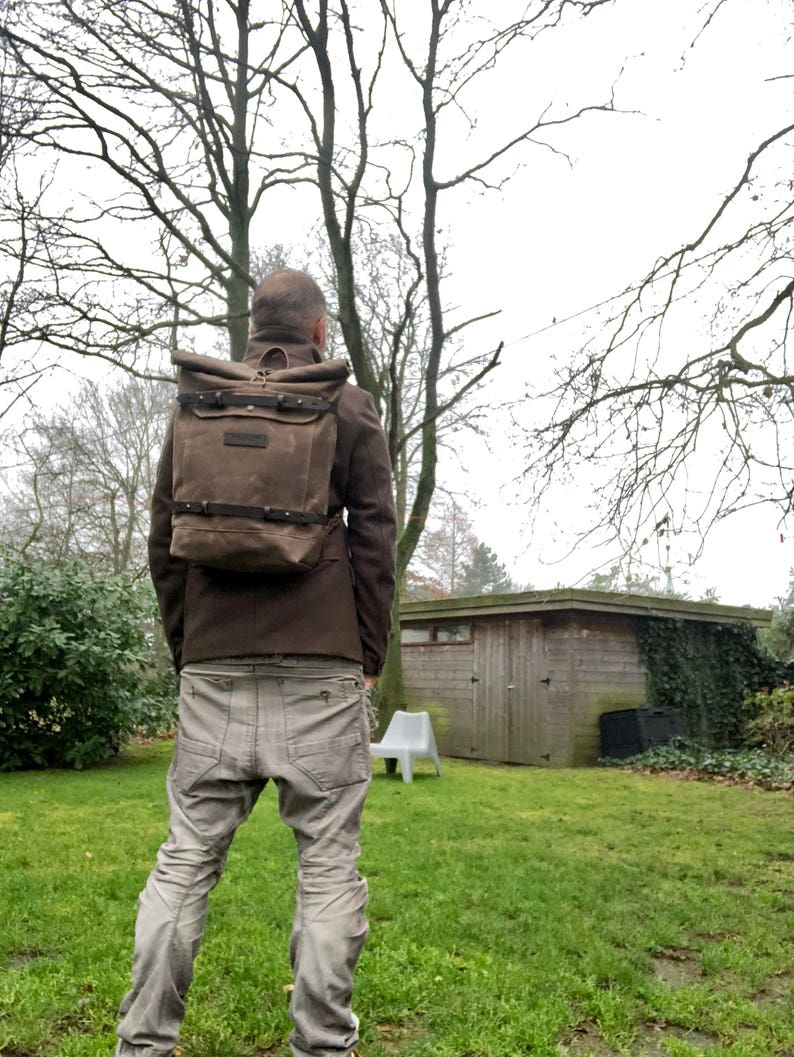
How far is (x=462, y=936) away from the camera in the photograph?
3658mm

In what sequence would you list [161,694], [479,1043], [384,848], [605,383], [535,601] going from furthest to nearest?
[535,601]
[161,694]
[605,383]
[384,848]
[479,1043]

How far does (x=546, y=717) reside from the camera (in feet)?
44.8

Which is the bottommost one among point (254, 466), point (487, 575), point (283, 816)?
point (283, 816)

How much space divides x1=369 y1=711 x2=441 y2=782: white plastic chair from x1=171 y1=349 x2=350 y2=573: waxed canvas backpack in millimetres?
7552

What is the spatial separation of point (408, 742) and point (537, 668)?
4.54m

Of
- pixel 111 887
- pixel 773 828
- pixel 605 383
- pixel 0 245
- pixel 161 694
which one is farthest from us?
pixel 161 694

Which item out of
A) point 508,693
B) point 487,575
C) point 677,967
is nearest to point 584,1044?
point 677,967

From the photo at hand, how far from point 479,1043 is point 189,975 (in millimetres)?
973

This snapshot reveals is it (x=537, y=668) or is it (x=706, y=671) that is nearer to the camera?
(x=537, y=668)

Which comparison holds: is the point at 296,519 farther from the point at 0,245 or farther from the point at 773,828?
the point at 0,245

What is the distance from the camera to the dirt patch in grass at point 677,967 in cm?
333

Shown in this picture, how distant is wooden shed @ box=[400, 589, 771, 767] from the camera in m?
13.5

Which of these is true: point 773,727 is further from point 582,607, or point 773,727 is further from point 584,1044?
point 584,1044

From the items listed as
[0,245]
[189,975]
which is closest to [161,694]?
[0,245]
